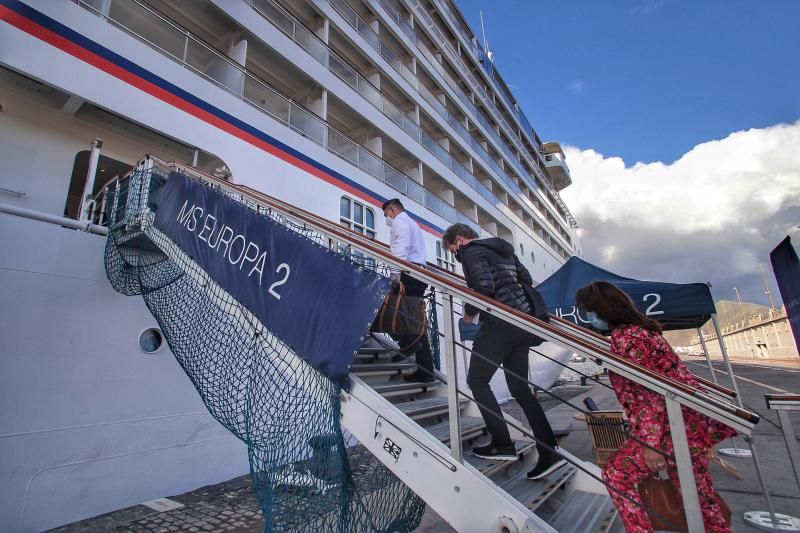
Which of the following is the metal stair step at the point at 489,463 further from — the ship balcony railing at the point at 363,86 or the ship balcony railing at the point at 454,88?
the ship balcony railing at the point at 454,88

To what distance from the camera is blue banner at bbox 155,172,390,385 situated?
1.88 metres

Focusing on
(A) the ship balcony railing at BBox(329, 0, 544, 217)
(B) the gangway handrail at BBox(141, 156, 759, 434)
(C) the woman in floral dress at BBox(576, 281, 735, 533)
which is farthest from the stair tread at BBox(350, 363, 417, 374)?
(A) the ship balcony railing at BBox(329, 0, 544, 217)

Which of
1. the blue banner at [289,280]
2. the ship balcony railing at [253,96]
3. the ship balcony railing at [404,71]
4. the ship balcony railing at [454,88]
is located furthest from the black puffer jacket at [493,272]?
the ship balcony railing at [454,88]

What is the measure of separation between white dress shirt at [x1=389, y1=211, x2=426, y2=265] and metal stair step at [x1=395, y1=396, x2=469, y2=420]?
1.10 meters

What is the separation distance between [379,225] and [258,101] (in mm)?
3121

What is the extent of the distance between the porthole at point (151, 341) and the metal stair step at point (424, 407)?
2.97m

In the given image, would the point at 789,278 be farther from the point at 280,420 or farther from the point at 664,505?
the point at 280,420

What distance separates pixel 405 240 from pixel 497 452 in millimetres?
1709

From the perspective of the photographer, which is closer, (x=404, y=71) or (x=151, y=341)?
(x=151, y=341)

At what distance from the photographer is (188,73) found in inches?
199

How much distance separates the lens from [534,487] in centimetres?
192

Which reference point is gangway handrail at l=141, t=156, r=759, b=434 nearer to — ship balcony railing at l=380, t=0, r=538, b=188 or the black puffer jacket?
the black puffer jacket

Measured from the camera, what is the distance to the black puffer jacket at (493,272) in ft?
6.87

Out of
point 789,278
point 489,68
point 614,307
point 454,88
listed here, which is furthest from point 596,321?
point 489,68
